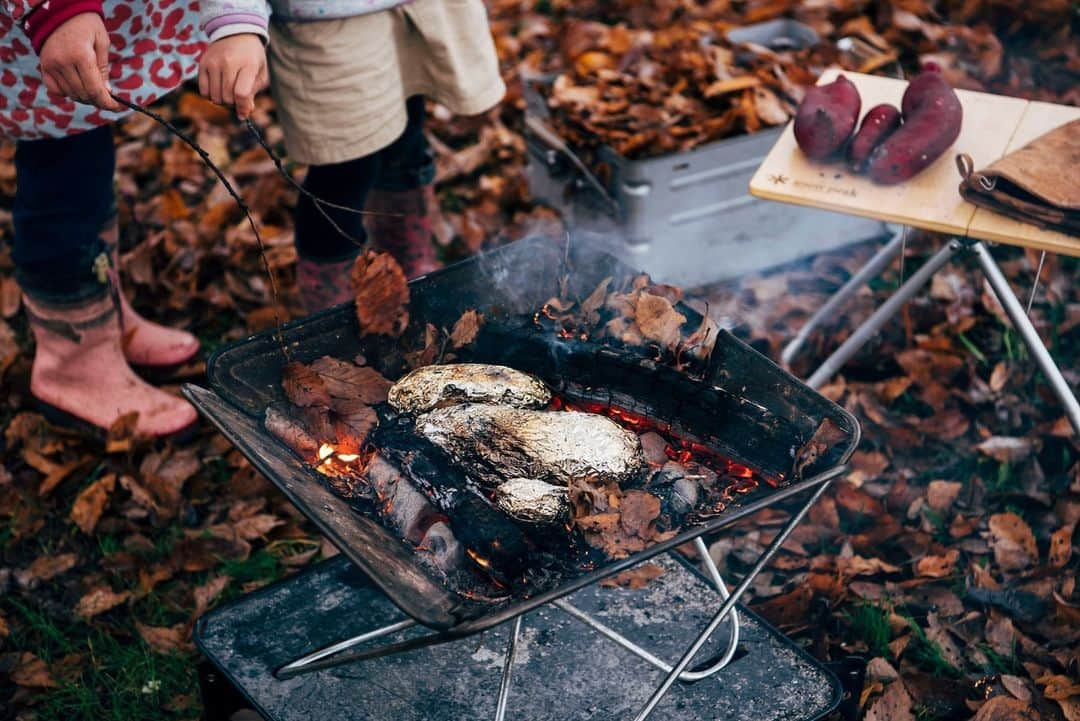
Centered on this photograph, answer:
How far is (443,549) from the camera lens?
1793 millimetres

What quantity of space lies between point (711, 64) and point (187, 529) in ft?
7.52

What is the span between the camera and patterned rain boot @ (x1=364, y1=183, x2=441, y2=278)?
10.2 ft

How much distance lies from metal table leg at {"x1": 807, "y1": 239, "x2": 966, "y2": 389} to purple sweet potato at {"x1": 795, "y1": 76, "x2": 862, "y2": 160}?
39cm

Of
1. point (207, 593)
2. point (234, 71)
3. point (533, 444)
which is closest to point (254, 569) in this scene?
point (207, 593)

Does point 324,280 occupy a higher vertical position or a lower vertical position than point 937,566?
higher

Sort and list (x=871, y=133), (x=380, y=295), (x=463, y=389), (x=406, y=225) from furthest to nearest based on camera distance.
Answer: (x=406, y=225), (x=871, y=133), (x=380, y=295), (x=463, y=389)

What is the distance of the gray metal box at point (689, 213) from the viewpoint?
3336 mm

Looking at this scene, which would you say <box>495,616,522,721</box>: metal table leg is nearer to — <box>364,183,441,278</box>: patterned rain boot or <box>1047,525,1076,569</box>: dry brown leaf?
<box>364,183,441,278</box>: patterned rain boot

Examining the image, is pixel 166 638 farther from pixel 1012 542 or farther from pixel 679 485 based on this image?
pixel 1012 542

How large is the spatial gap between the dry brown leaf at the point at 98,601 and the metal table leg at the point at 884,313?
6.22ft

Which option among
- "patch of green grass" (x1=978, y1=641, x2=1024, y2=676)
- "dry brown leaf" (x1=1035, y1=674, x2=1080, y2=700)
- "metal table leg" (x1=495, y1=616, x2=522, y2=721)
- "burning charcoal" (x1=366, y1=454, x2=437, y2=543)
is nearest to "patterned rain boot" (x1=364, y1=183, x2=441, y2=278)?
"burning charcoal" (x1=366, y1=454, x2=437, y2=543)

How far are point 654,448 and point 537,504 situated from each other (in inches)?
11.6

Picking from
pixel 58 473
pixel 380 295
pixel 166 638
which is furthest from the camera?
pixel 58 473

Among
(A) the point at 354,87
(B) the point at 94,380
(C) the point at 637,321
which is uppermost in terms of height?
(A) the point at 354,87
